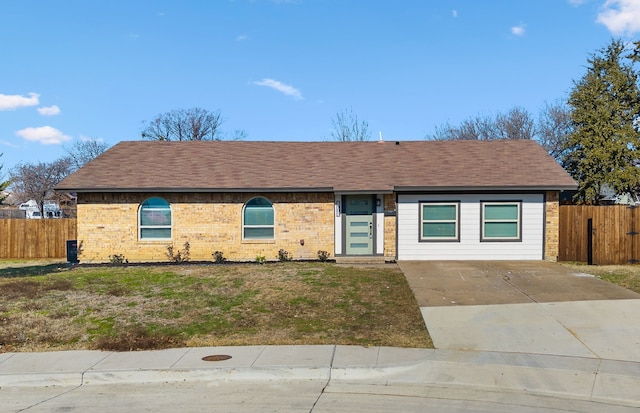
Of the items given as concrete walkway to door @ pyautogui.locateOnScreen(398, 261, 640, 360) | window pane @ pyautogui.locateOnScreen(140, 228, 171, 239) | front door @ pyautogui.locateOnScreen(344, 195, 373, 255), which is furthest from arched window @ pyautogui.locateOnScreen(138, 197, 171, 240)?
concrete walkway to door @ pyautogui.locateOnScreen(398, 261, 640, 360)

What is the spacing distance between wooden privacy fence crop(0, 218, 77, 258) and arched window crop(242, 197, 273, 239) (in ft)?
27.8

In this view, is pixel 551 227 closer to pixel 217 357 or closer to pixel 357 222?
pixel 357 222

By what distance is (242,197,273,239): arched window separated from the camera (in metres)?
17.6

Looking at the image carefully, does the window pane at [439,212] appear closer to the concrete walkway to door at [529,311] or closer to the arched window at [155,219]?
the concrete walkway to door at [529,311]

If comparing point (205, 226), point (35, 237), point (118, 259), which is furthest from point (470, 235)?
point (35, 237)

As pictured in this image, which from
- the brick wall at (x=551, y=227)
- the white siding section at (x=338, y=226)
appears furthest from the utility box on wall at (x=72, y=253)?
the brick wall at (x=551, y=227)

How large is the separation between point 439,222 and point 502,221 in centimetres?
207

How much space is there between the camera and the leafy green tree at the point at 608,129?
2659cm

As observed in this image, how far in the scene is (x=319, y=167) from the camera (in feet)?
61.5

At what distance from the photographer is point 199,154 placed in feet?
65.8

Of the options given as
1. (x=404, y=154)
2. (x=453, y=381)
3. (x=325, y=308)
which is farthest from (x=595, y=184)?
(x=453, y=381)

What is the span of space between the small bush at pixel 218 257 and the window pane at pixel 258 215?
1336mm

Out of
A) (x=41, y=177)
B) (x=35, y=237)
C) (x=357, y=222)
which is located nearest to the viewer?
(x=357, y=222)

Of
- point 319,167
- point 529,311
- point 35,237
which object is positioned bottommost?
point 529,311
